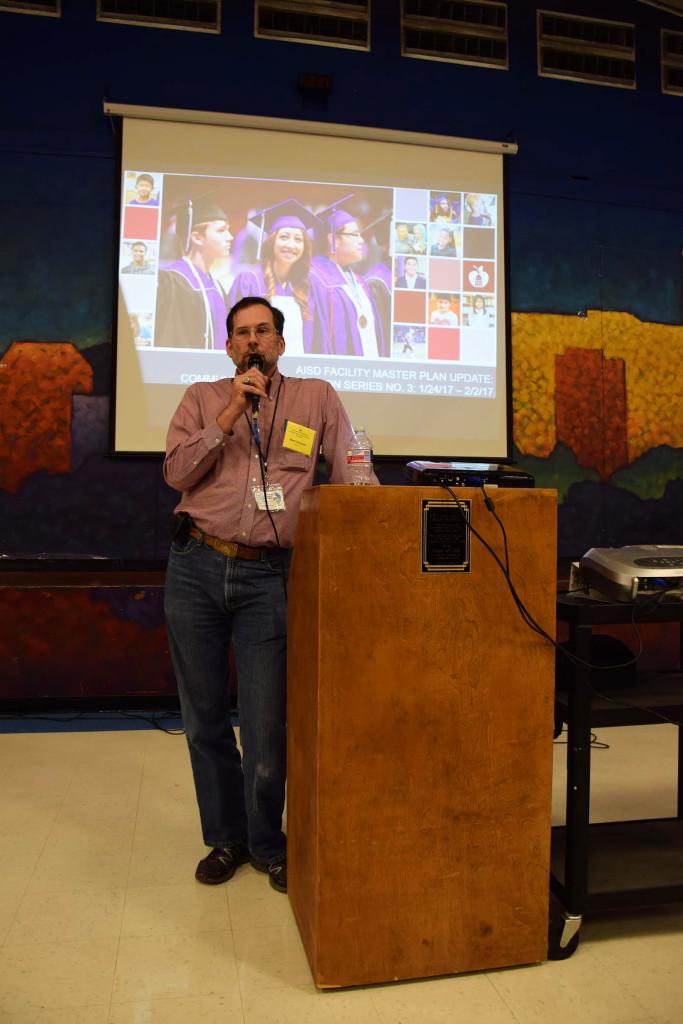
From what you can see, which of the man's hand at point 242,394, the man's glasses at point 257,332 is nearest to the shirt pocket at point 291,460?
the man's hand at point 242,394

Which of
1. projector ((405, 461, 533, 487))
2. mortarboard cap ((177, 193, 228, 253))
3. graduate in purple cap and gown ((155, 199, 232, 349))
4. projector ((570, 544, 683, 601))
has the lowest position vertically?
projector ((570, 544, 683, 601))

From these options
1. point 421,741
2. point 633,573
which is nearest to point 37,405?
point 421,741

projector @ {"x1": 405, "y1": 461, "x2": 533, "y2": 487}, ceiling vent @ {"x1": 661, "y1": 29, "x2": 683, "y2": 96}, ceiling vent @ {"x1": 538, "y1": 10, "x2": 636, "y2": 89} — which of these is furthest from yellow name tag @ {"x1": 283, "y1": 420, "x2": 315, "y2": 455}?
ceiling vent @ {"x1": 661, "y1": 29, "x2": 683, "y2": 96}

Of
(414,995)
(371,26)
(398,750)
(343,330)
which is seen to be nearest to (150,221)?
(343,330)

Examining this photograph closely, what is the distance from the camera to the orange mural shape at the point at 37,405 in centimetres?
383

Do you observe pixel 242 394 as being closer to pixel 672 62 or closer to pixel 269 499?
pixel 269 499

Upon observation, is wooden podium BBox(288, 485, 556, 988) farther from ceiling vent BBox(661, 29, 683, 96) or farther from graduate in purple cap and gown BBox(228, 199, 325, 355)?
ceiling vent BBox(661, 29, 683, 96)

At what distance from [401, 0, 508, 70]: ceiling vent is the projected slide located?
0.76 meters

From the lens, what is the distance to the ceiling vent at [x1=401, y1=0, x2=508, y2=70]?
4.20m

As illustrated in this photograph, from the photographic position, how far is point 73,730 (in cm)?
352

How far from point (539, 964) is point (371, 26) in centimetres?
448

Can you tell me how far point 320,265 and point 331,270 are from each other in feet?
0.21

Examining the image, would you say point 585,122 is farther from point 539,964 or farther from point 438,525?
point 539,964

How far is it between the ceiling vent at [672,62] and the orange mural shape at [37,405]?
3869 millimetres
